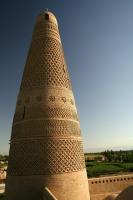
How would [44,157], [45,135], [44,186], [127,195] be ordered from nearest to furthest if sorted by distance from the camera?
[127,195], [44,186], [44,157], [45,135]

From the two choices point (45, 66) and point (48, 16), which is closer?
point (45, 66)

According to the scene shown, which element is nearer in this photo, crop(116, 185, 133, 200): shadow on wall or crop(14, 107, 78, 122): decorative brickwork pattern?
crop(116, 185, 133, 200): shadow on wall

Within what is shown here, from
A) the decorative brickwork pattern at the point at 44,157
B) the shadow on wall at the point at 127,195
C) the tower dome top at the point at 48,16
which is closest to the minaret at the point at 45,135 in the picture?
the decorative brickwork pattern at the point at 44,157

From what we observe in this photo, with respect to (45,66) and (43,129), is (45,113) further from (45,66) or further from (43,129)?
(45,66)

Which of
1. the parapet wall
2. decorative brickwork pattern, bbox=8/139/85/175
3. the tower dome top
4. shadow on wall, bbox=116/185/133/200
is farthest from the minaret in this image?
the parapet wall

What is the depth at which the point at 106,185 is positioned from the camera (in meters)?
12.8

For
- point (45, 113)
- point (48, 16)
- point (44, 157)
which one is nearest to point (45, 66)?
point (45, 113)

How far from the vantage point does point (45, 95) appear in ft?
24.9

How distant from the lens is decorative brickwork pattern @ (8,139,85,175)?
694 centimetres

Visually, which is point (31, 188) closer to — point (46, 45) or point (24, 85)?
point (24, 85)

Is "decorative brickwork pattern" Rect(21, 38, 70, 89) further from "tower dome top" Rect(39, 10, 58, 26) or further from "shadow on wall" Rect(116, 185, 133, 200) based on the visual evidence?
"shadow on wall" Rect(116, 185, 133, 200)

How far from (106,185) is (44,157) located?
279 inches

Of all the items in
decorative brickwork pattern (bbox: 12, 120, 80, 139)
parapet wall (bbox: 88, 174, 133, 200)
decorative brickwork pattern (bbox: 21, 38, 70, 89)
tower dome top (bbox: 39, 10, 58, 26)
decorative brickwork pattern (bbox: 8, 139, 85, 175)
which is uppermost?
tower dome top (bbox: 39, 10, 58, 26)

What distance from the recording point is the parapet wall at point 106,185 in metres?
12.0
